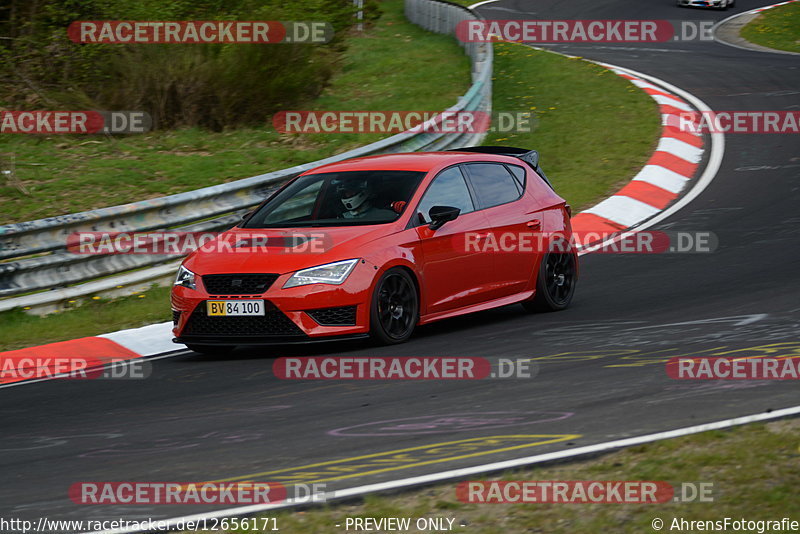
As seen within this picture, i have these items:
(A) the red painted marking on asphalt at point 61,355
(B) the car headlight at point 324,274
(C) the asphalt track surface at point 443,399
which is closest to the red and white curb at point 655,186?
(C) the asphalt track surface at point 443,399

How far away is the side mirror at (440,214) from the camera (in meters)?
8.98

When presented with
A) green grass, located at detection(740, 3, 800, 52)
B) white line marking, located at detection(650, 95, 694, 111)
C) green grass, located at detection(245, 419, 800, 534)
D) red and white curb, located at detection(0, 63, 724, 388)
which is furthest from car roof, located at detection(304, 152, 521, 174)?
green grass, located at detection(740, 3, 800, 52)

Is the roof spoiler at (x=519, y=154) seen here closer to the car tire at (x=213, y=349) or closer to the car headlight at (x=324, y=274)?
the car headlight at (x=324, y=274)

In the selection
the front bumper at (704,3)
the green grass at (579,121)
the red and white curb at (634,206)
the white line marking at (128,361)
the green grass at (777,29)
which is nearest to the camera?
the white line marking at (128,361)

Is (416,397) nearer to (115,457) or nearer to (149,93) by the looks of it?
(115,457)

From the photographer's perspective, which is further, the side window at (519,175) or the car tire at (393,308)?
the side window at (519,175)

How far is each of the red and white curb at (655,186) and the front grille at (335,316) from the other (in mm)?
5654

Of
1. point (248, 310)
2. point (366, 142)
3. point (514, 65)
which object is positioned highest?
point (514, 65)

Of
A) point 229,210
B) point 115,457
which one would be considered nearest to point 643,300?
point 229,210

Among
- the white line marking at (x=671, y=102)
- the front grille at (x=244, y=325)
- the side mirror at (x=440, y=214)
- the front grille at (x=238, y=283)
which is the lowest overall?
the front grille at (x=244, y=325)

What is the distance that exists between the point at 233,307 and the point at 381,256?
1154 mm

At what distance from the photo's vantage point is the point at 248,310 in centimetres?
834

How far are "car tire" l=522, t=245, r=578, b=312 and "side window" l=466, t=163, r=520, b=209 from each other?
65 cm

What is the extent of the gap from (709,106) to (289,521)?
16.6 metres
